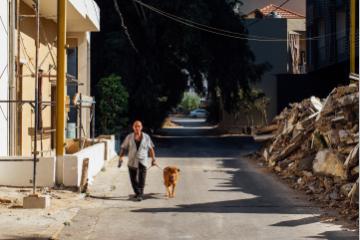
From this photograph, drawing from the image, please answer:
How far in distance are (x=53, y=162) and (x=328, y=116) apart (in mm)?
7121

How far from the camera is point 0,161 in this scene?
13.1 meters

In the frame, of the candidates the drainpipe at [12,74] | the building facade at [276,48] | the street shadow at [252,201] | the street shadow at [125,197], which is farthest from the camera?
the building facade at [276,48]

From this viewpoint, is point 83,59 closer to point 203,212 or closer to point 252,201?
point 252,201

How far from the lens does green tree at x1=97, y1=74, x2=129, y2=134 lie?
26.0m

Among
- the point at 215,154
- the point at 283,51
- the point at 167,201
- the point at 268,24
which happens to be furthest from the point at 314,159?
the point at 283,51

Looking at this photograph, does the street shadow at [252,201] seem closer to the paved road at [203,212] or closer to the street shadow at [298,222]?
the paved road at [203,212]

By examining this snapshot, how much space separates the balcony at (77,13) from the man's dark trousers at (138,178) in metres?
5.79

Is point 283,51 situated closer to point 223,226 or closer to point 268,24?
point 268,24

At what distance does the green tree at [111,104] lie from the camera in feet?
85.3

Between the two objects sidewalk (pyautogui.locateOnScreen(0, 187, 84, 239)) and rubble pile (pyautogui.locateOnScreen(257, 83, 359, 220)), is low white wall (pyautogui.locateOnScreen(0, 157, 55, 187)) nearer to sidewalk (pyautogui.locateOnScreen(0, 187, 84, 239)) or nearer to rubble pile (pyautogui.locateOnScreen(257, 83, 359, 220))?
sidewalk (pyautogui.locateOnScreen(0, 187, 84, 239))

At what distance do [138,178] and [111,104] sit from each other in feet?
43.2

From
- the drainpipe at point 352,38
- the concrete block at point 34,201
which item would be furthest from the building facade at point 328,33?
the concrete block at point 34,201

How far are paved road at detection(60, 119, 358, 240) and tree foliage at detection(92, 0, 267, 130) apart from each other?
14.1m

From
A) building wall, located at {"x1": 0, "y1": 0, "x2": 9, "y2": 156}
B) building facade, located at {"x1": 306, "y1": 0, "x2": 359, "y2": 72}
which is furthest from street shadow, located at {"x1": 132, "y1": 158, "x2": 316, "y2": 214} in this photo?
building facade, located at {"x1": 306, "y1": 0, "x2": 359, "y2": 72}
